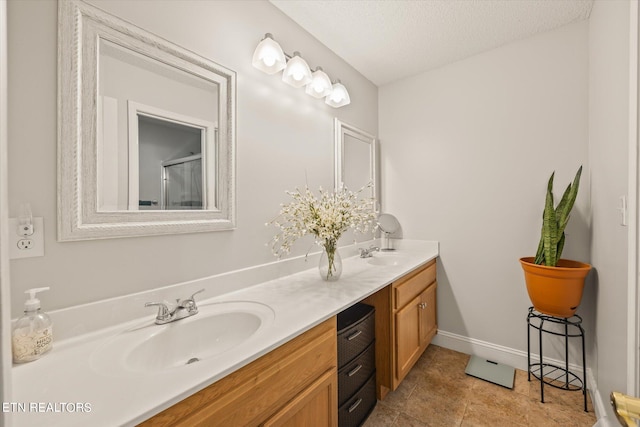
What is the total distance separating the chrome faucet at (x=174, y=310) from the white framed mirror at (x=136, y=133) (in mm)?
290

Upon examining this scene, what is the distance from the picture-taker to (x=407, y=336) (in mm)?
1763

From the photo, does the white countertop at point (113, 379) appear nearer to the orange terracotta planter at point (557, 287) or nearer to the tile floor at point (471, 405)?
the tile floor at point (471, 405)

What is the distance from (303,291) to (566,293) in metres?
1.48

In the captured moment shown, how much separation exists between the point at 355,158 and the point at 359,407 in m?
1.76

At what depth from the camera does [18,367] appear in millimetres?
746

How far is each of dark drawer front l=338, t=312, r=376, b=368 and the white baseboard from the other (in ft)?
3.63

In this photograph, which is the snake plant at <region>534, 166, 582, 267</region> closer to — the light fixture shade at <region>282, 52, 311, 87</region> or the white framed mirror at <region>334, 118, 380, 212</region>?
the white framed mirror at <region>334, 118, 380, 212</region>

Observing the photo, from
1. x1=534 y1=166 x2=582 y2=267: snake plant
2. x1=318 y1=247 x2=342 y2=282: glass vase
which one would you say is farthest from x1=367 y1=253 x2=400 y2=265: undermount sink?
x1=534 y1=166 x2=582 y2=267: snake plant

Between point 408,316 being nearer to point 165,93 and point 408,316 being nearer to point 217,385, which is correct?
point 217,385

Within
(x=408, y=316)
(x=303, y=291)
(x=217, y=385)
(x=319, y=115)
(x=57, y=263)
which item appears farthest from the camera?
(x=319, y=115)

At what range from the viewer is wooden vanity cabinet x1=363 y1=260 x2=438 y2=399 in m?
1.60

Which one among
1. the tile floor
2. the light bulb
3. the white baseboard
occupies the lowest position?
the tile floor

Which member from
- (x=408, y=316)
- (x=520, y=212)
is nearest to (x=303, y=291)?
(x=408, y=316)

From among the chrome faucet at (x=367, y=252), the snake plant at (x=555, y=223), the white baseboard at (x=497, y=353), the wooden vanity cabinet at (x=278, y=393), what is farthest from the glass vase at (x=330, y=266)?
the white baseboard at (x=497, y=353)
